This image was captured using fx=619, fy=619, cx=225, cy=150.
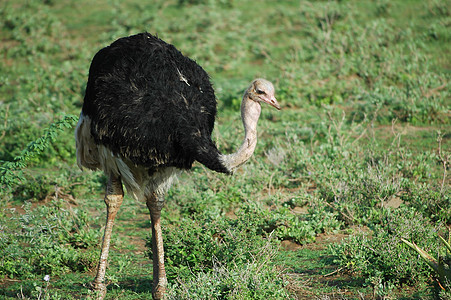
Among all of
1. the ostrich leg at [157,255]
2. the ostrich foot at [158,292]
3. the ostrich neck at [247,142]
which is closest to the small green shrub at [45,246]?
the ostrich leg at [157,255]

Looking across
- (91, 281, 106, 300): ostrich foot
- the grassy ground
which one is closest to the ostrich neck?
the grassy ground

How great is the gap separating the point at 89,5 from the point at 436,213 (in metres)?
11.2

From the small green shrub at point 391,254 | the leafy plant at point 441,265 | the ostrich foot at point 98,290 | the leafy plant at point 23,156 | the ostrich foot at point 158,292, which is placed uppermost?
the leafy plant at point 23,156

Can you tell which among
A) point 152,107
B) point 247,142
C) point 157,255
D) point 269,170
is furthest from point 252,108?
point 269,170

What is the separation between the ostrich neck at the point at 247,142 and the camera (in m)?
4.54

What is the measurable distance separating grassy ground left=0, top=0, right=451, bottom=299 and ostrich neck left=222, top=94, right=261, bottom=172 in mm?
730

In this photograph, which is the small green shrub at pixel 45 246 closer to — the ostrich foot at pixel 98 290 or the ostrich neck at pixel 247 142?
the ostrich foot at pixel 98 290

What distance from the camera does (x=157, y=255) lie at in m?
5.12

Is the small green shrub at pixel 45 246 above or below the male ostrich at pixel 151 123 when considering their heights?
below

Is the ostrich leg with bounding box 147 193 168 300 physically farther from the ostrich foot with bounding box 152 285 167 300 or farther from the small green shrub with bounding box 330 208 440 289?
the small green shrub with bounding box 330 208 440 289

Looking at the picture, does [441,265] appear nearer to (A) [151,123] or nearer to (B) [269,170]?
(A) [151,123]

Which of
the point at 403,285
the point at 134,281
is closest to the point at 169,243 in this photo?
the point at 134,281

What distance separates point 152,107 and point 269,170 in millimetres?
2777

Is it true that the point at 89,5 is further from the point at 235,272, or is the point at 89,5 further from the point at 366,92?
the point at 235,272
